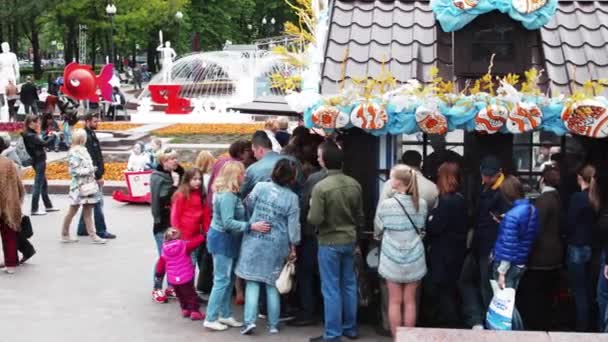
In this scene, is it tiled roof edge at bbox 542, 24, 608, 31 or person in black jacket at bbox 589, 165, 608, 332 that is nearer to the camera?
person in black jacket at bbox 589, 165, 608, 332

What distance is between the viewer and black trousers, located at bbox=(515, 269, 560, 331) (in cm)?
796

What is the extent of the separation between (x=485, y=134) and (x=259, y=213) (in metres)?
1.99

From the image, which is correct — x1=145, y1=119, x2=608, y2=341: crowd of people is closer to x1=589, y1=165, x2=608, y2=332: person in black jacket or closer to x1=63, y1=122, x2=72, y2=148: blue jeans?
x1=589, y1=165, x2=608, y2=332: person in black jacket

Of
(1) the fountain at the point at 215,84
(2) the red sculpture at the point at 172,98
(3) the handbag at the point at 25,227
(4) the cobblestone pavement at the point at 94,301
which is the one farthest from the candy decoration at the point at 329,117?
(2) the red sculpture at the point at 172,98

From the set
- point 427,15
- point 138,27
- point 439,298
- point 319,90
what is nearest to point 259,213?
point 319,90

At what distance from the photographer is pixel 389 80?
781 centimetres

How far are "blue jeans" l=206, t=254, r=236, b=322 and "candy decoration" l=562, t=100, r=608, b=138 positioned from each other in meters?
3.05

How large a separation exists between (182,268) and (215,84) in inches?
1346

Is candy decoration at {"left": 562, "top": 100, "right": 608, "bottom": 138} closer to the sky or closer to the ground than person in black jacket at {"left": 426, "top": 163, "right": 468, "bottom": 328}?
closer to the sky

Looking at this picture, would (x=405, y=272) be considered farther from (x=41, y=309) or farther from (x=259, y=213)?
(x=41, y=309)

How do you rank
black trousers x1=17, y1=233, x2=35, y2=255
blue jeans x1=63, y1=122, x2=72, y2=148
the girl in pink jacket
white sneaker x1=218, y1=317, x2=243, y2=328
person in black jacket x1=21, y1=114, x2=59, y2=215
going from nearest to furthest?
white sneaker x1=218, y1=317, x2=243, y2=328
the girl in pink jacket
black trousers x1=17, y1=233, x2=35, y2=255
person in black jacket x1=21, y1=114, x2=59, y2=215
blue jeans x1=63, y1=122, x2=72, y2=148

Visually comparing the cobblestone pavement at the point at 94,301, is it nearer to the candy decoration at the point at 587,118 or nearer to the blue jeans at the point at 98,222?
the blue jeans at the point at 98,222

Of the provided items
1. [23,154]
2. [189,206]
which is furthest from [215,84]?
[189,206]

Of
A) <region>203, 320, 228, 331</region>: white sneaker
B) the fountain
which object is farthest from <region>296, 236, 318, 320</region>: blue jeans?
the fountain
